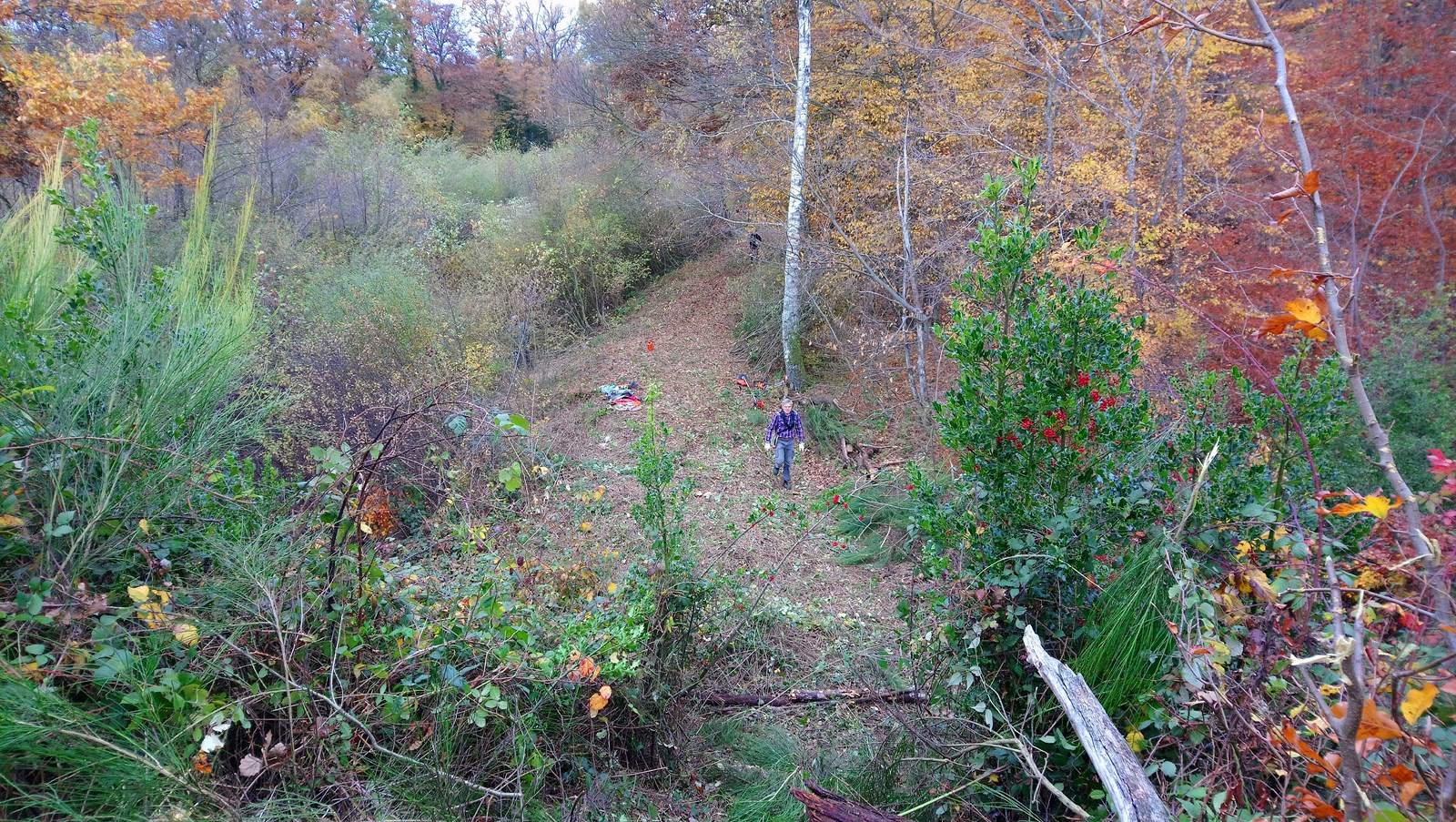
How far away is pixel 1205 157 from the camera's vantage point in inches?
371

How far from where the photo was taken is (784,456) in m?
10.5

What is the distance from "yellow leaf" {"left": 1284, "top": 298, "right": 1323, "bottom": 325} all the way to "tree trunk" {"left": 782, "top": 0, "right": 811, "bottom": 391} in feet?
37.1

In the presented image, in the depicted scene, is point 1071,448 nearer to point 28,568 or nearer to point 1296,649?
point 1296,649

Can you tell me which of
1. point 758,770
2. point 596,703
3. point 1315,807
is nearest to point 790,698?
point 758,770

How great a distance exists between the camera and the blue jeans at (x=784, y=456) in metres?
10.4

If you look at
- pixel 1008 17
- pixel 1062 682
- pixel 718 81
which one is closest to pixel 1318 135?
pixel 1008 17

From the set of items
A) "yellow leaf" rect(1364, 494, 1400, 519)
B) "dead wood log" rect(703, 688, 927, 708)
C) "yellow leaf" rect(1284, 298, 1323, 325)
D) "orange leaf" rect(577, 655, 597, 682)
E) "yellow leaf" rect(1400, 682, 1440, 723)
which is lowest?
"dead wood log" rect(703, 688, 927, 708)

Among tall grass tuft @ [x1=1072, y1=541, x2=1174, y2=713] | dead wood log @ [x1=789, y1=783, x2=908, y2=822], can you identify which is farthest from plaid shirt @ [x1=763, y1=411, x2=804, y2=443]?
dead wood log @ [x1=789, y1=783, x2=908, y2=822]

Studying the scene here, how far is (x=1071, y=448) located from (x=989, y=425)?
1.04 feet

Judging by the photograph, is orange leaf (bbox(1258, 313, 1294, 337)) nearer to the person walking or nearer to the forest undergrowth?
the forest undergrowth

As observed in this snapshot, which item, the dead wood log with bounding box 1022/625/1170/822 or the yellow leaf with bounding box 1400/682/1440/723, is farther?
the dead wood log with bounding box 1022/625/1170/822

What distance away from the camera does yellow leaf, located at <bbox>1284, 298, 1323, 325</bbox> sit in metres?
1.47

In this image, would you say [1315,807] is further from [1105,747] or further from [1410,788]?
[1105,747]

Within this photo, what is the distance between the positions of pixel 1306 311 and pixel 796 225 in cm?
1142
